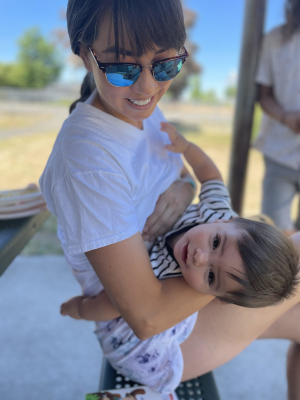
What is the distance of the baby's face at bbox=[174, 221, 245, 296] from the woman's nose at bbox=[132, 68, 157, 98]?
1.69ft

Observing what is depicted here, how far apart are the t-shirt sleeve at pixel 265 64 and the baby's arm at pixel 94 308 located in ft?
7.04

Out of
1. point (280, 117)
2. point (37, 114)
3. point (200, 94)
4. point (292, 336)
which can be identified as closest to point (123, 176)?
point (292, 336)

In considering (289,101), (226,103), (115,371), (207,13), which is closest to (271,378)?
(115,371)

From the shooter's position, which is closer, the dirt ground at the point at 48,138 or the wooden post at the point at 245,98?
the wooden post at the point at 245,98

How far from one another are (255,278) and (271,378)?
1.47 meters

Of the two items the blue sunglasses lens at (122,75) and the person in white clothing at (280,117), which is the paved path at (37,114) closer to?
the person in white clothing at (280,117)

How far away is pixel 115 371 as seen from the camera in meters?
1.45

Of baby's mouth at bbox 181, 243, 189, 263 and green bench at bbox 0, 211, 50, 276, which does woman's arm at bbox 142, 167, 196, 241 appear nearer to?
baby's mouth at bbox 181, 243, 189, 263

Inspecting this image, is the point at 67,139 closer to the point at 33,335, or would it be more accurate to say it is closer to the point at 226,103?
the point at 33,335

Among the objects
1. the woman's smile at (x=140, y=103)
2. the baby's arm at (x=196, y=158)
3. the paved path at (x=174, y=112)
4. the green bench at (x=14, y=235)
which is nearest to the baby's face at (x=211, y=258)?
the baby's arm at (x=196, y=158)

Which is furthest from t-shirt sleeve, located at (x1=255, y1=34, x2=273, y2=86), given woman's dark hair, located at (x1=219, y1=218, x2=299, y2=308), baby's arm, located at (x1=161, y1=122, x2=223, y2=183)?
woman's dark hair, located at (x1=219, y1=218, x2=299, y2=308)

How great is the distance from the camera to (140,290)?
1.11 m

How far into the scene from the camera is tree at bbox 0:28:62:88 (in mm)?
11930

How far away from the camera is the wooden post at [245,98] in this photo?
283cm
